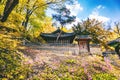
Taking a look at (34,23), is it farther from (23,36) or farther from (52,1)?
(23,36)

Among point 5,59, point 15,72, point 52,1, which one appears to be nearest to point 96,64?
point 15,72

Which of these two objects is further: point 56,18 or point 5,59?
point 56,18

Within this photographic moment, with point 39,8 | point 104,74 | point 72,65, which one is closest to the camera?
point 104,74

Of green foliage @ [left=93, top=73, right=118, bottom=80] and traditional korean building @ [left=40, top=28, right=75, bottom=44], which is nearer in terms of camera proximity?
green foliage @ [left=93, top=73, right=118, bottom=80]

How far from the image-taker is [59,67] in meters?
19.5

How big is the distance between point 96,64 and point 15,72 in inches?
432

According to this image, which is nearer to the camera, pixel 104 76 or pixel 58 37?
pixel 104 76

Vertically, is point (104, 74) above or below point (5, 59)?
below

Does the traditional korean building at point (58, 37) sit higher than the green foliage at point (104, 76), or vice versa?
the traditional korean building at point (58, 37)

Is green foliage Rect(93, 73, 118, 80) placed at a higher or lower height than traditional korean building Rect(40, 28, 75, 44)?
lower

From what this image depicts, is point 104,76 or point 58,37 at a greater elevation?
point 58,37

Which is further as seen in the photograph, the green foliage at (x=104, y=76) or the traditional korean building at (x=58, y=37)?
the traditional korean building at (x=58, y=37)

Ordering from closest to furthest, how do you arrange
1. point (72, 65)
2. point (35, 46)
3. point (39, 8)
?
1. point (72, 65)
2. point (35, 46)
3. point (39, 8)

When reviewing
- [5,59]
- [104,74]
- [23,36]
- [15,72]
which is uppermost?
[23,36]
